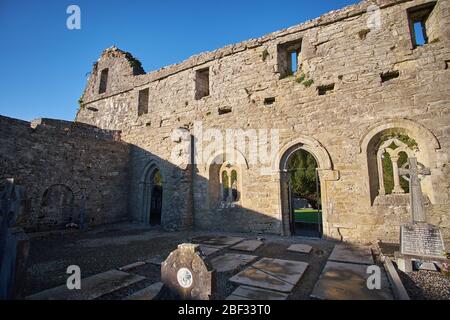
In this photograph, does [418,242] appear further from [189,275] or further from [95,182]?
[95,182]

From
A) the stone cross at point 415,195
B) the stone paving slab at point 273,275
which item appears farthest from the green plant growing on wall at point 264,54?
the stone paving slab at point 273,275

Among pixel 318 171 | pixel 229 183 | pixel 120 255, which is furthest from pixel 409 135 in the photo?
pixel 120 255

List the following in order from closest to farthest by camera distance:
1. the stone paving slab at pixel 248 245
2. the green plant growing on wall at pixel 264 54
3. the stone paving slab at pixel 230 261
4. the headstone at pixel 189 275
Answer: the headstone at pixel 189 275 → the stone paving slab at pixel 230 261 → the stone paving slab at pixel 248 245 → the green plant growing on wall at pixel 264 54

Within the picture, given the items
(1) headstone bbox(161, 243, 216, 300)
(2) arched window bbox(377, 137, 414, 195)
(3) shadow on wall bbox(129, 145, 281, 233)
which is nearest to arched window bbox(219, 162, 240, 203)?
(3) shadow on wall bbox(129, 145, 281, 233)

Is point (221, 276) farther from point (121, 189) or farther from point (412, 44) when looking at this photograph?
point (121, 189)

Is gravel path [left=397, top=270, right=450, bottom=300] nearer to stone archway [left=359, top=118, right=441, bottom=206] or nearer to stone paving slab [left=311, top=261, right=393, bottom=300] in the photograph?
stone paving slab [left=311, top=261, right=393, bottom=300]

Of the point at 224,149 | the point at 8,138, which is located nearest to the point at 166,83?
the point at 224,149

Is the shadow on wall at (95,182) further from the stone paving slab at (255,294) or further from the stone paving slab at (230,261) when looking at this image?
the stone paving slab at (255,294)

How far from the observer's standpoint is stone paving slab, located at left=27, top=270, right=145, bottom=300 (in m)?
3.11

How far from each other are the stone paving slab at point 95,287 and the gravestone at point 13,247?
333 mm

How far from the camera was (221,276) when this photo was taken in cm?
403

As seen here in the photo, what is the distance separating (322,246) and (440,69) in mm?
5505

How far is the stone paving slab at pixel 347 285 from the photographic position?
10.1ft

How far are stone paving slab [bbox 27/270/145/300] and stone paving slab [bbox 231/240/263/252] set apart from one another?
2.62 meters
